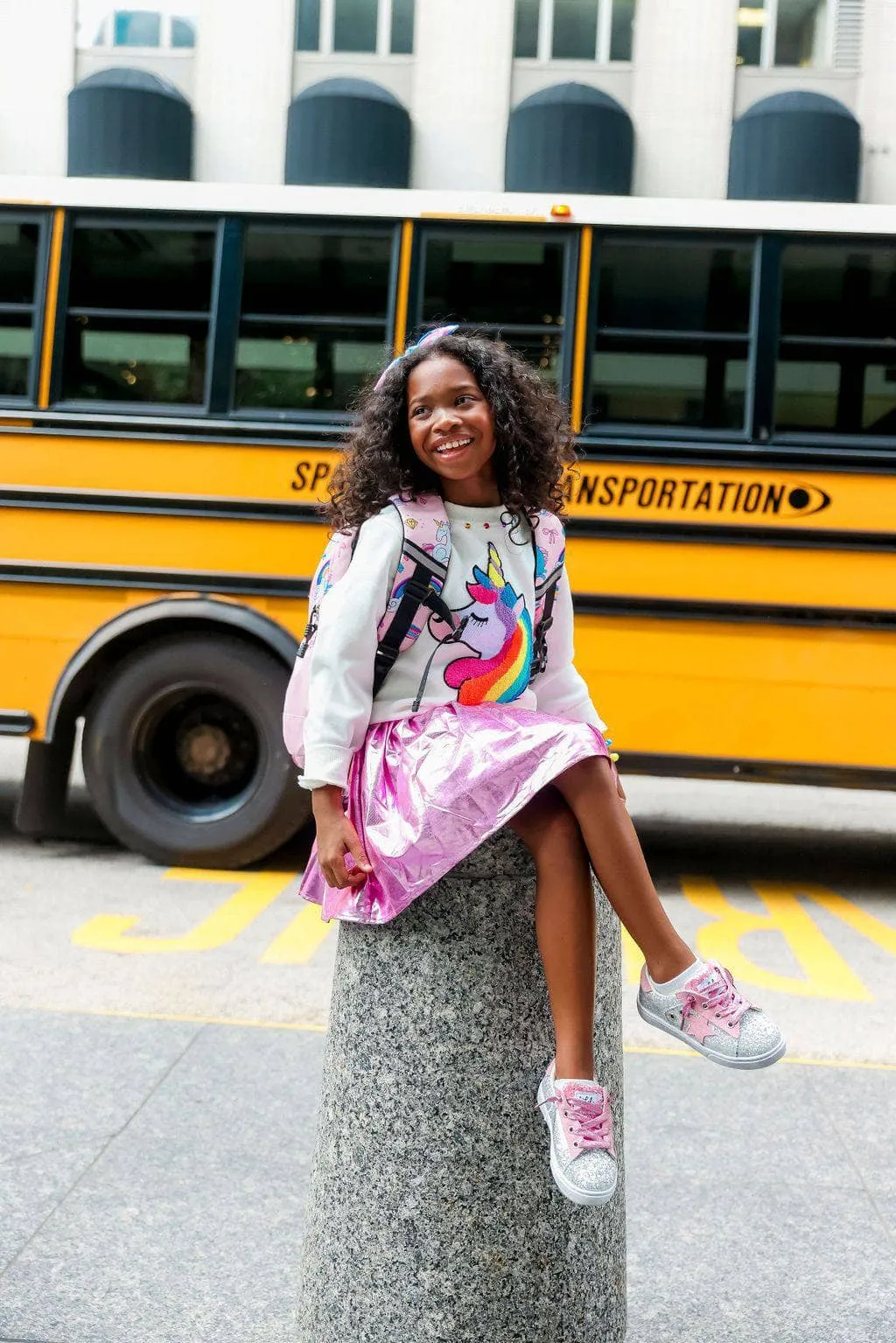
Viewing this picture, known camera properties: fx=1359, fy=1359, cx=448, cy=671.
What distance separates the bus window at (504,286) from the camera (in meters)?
5.93

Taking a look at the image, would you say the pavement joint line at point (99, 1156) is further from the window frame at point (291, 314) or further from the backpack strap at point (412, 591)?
the window frame at point (291, 314)

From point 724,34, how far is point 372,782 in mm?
13628

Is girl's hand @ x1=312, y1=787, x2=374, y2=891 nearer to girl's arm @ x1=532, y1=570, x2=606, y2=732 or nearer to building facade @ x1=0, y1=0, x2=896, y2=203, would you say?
girl's arm @ x1=532, y1=570, x2=606, y2=732

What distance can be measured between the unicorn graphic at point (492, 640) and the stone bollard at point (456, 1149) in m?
0.29

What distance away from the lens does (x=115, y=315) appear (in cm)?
614

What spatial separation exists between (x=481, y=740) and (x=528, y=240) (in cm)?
427

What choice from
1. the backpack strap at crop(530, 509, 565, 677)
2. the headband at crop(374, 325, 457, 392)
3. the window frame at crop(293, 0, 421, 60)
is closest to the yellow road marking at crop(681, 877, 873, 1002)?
the backpack strap at crop(530, 509, 565, 677)

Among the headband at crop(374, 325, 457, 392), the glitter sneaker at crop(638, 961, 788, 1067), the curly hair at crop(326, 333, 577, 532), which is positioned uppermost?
the headband at crop(374, 325, 457, 392)

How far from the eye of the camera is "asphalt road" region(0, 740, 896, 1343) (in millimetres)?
2613

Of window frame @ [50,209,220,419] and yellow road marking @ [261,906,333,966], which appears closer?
yellow road marking @ [261,906,333,966]

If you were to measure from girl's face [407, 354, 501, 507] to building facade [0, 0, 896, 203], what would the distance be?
11516 mm

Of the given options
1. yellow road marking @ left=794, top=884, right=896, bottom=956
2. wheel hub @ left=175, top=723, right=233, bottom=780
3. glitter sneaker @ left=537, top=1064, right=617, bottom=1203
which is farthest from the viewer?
wheel hub @ left=175, top=723, right=233, bottom=780

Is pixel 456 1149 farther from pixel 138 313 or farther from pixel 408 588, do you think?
pixel 138 313

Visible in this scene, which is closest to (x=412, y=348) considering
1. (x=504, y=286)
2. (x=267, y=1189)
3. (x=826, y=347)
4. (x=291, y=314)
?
(x=267, y=1189)
